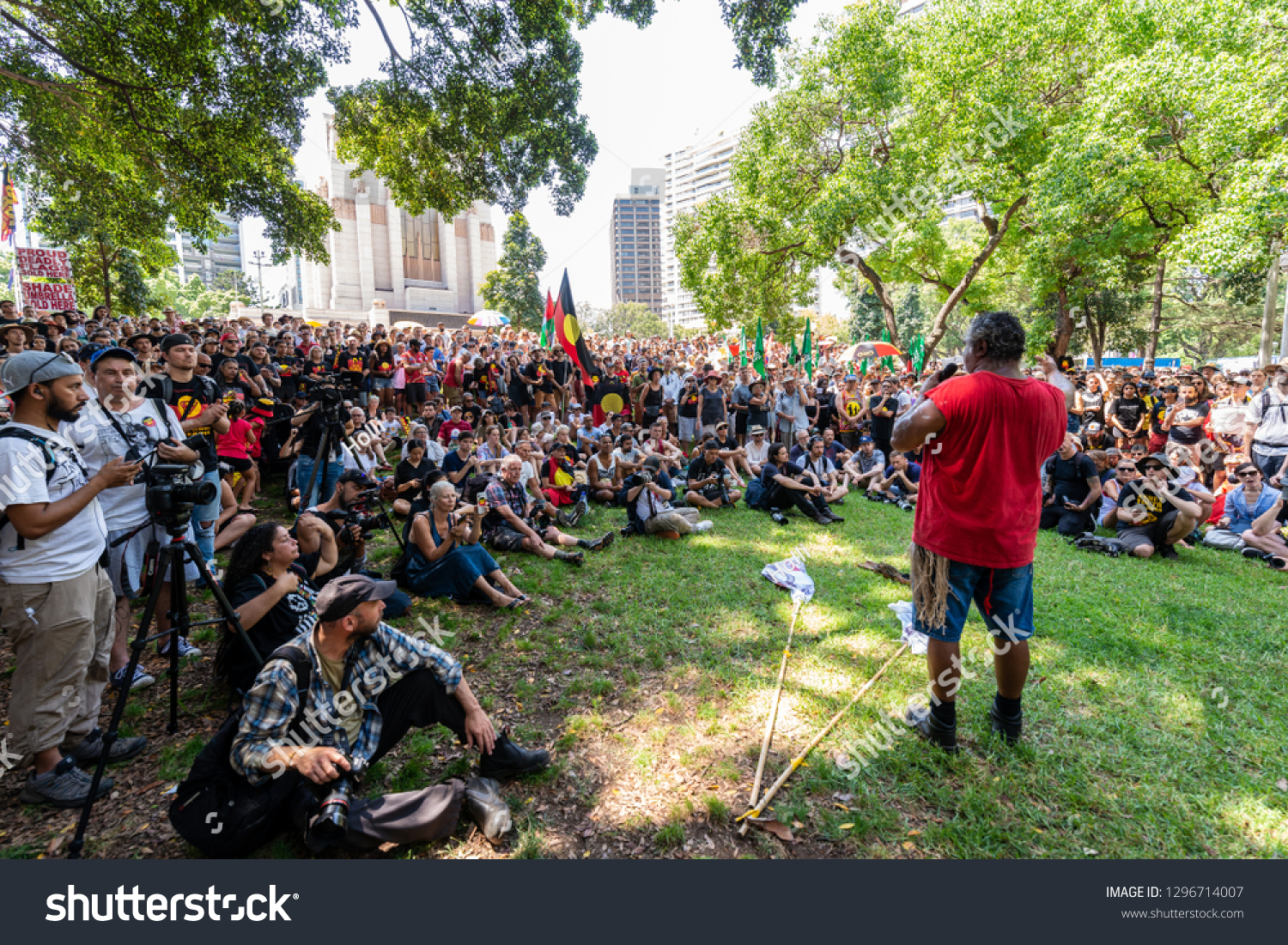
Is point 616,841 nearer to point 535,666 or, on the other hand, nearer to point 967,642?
point 535,666

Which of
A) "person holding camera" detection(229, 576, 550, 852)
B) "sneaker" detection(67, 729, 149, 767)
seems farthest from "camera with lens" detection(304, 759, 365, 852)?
"sneaker" detection(67, 729, 149, 767)

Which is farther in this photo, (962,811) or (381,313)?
(381,313)

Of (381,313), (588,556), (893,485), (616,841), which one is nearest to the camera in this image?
(616,841)

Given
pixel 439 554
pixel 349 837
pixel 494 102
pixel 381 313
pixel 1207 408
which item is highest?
pixel 381 313

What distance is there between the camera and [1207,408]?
9.99 m

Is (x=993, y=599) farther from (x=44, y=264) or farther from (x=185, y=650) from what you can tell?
(x=44, y=264)

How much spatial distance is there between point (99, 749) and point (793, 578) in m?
5.23

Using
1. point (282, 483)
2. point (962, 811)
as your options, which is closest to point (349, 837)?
point (962, 811)

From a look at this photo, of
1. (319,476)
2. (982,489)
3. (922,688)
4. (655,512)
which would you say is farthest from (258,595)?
(655,512)

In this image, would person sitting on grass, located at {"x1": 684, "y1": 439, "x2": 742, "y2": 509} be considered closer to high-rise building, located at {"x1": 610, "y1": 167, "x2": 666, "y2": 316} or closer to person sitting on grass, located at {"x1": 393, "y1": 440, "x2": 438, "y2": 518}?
person sitting on grass, located at {"x1": 393, "y1": 440, "x2": 438, "y2": 518}

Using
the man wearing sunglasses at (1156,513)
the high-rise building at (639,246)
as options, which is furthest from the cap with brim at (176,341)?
the high-rise building at (639,246)

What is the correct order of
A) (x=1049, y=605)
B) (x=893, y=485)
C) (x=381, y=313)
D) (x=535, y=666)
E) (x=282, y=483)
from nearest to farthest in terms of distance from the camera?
(x=535, y=666), (x=1049, y=605), (x=282, y=483), (x=893, y=485), (x=381, y=313)

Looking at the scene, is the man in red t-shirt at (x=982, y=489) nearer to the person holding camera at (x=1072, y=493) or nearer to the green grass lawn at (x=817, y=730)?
the green grass lawn at (x=817, y=730)

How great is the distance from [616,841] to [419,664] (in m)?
1.28
